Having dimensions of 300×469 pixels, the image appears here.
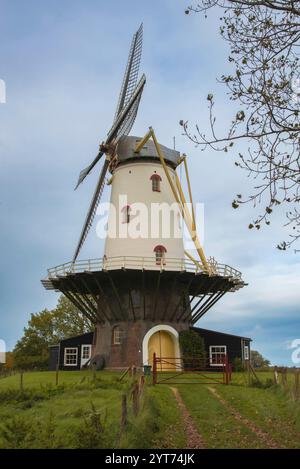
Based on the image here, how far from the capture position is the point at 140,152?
2967cm

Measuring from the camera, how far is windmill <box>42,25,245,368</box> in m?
26.5

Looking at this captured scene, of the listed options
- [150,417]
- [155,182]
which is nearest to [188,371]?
[150,417]

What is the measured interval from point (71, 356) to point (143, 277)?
10.4 m

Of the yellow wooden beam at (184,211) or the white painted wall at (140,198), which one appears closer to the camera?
the white painted wall at (140,198)

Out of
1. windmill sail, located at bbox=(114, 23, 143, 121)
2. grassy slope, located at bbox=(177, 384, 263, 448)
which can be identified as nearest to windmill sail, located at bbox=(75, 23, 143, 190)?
windmill sail, located at bbox=(114, 23, 143, 121)

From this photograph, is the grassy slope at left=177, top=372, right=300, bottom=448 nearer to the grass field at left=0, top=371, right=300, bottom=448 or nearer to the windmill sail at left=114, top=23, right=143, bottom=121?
the grass field at left=0, top=371, right=300, bottom=448

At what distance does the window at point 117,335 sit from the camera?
27.2m

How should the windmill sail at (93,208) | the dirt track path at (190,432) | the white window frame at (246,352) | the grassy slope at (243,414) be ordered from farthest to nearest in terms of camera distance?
the windmill sail at (93,208), the white window frame at (246,352), the grassy slope at (243,414), the dirt track path at (190,432)

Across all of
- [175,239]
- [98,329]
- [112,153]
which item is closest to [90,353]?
[98,329]

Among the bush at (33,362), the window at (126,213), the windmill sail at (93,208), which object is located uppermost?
the windmill sail at (93,208)

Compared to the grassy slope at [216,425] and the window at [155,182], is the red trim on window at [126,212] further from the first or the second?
the grassy slope at [216,425]

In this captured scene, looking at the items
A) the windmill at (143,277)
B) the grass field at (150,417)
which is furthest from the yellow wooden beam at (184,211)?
the grass field at (150,417)

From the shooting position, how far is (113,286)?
2589 cm

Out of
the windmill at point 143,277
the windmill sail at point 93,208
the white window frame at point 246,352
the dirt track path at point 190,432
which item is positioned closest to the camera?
the dirt track path at point 190,432
